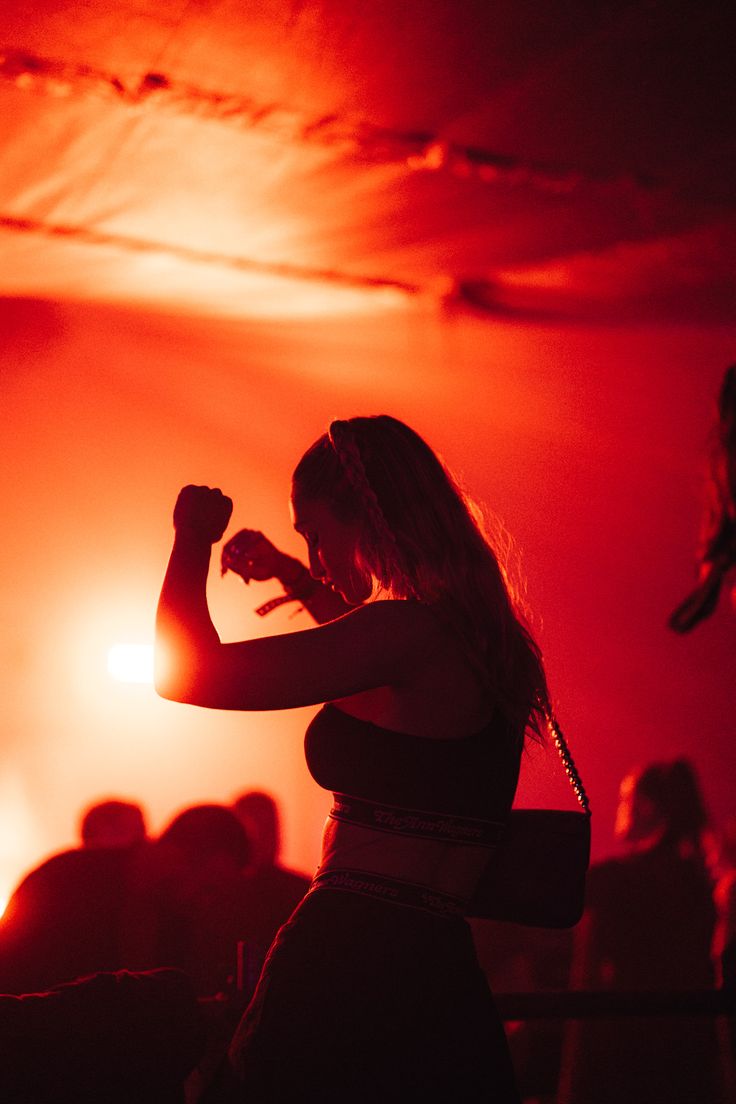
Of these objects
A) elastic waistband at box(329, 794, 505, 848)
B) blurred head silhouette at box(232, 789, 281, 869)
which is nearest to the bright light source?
blurred head silhouette at box(232, 789, 281, 869)

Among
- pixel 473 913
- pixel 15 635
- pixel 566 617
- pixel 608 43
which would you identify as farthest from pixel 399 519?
pixel 566 617

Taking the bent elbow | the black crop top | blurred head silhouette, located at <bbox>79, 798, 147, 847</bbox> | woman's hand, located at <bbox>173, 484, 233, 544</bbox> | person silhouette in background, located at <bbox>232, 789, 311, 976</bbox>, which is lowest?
person silhouette in background, located at <bbox>232, 789, 311, 976</bbox>

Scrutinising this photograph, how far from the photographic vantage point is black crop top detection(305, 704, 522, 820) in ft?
4.72

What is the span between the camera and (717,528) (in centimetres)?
150

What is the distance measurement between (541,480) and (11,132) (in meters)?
3.26

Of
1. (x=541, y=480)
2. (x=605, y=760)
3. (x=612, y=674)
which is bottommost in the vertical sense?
(x=605, y=760)

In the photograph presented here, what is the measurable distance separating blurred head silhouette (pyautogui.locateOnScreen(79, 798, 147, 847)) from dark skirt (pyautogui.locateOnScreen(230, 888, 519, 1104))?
2.69m

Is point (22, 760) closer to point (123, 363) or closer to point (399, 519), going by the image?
point (123, 363)

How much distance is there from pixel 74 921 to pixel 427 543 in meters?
1.34

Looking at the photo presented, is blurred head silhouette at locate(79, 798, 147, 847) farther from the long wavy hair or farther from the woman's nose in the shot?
the long wavy hair

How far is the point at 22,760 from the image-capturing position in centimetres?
530

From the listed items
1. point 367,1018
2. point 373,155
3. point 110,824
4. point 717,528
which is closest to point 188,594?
point 367,1018

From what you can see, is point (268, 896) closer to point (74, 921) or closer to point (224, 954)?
point (224, 954)

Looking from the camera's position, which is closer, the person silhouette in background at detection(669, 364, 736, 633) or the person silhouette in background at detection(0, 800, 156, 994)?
the person silhouette in background at detection(669, 364, 736, 633)
